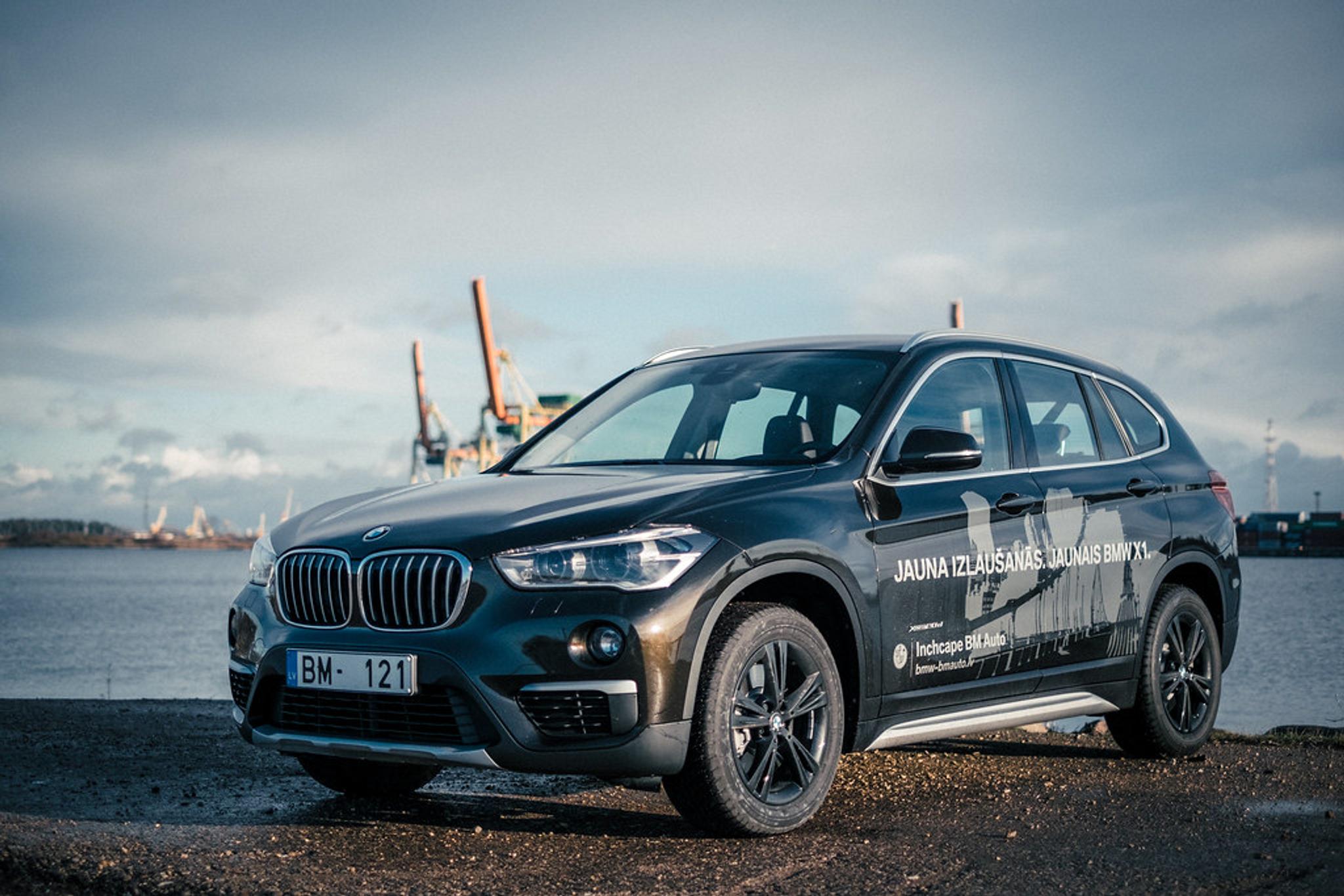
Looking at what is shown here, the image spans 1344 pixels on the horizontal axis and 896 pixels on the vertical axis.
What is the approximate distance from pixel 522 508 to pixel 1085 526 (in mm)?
2626

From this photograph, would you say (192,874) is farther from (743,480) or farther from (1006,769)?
(1006,769)

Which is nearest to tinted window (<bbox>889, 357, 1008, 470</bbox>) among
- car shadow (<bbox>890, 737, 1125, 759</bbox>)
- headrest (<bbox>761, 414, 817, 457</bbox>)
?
headrest (<bbox>761, 414, 817, 457</bbox>)

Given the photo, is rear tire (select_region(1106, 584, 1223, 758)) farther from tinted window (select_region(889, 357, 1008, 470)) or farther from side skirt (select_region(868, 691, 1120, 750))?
tinted window (select_region(889, 357, 1008, 470))

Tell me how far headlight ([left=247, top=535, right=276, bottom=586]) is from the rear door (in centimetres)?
294

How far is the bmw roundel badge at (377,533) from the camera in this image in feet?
15.8

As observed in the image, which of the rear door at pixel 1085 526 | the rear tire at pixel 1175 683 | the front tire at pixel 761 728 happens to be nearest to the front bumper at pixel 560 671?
the front tire at pixel 761 728

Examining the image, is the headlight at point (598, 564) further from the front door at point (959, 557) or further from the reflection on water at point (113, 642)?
the reflection on water at point (113, 642)

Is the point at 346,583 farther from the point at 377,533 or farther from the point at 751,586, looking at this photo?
the point at 751,586

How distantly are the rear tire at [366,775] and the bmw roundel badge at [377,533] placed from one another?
128cm

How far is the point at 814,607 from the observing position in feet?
16.9

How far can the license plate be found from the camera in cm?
456

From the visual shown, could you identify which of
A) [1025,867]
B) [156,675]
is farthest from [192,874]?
[156,675]

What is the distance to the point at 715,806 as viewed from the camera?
184 inches

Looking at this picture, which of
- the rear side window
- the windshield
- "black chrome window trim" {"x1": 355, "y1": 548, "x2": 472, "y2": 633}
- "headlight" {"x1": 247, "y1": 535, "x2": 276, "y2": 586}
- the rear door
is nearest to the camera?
"black chrome window trim" {"x1": 355, "y1": 548, "x2": 472, "y2": 633}
